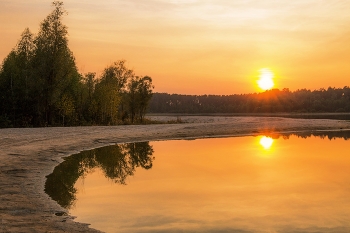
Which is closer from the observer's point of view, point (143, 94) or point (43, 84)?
point (43, 84)

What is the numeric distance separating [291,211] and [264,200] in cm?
163

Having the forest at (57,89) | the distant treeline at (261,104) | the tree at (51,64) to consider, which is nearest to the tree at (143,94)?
the forest at (57,89)

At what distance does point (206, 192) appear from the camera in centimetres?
1570

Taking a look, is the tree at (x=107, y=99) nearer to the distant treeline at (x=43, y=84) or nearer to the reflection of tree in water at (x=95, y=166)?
the distant treeline at (x=43, y=84)

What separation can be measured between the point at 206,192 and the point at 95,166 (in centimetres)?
880

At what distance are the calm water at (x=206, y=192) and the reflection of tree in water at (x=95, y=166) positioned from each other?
5cm

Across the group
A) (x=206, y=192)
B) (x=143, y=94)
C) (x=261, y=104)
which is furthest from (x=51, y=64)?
(x=261, y=104)

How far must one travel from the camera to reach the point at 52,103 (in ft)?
171

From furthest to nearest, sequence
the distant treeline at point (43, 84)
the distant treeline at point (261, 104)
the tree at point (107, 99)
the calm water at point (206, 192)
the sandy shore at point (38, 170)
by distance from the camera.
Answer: the distant treeline at point (261, 104), the tree at point (107, 99), the distant treeline at point (43, 84), the calm water at point (206, 192), the sandy shore at point (38, 170)

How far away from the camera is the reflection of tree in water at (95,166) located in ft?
51.2

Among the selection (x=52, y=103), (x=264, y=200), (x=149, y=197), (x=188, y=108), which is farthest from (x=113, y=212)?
(x=188, y=108)

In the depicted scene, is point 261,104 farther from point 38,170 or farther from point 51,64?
point 38,170

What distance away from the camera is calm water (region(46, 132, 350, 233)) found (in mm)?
11539

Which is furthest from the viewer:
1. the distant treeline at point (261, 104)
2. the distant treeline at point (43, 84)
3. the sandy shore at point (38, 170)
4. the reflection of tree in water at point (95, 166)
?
the distant treeline at point (261, 104)
